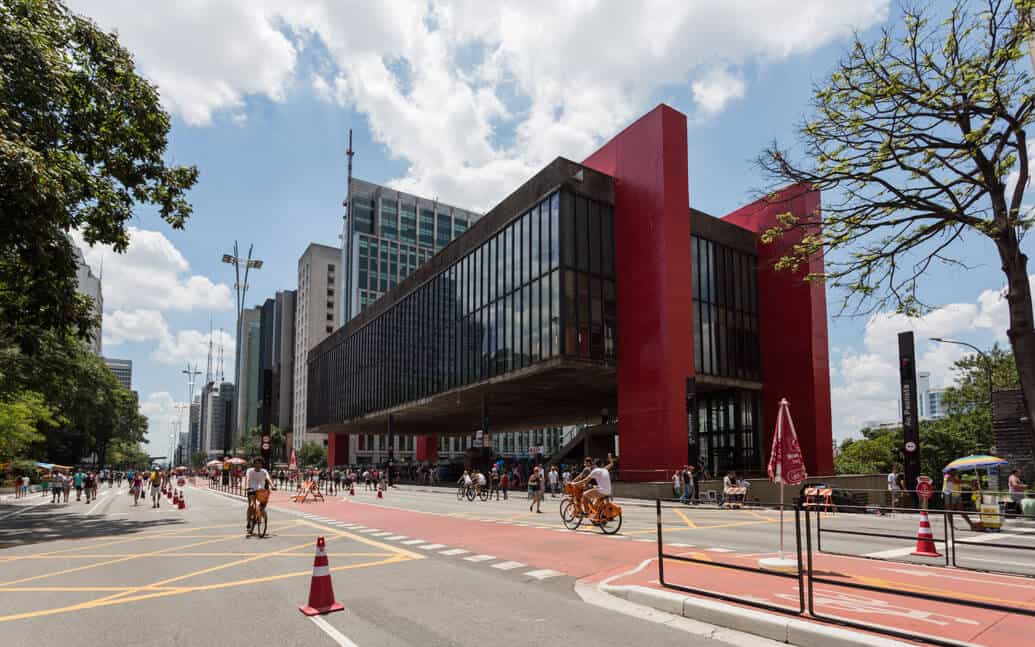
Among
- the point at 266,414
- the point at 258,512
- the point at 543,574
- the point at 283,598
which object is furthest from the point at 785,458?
the point at 266,414

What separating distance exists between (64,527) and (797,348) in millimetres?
37874

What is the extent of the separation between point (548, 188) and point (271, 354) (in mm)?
144534

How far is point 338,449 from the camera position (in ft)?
300

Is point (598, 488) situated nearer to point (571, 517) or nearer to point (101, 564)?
point (571, 517)

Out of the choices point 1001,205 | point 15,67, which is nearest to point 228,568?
point 15,67

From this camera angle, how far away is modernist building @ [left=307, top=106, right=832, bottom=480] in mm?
34281

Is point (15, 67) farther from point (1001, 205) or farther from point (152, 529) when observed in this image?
point (1001, 205)

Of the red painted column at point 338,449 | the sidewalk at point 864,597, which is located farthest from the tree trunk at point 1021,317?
the red painted column at point 338,449

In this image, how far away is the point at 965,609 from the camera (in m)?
7.05

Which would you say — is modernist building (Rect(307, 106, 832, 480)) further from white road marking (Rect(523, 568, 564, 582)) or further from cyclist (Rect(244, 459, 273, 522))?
white road marking (Rect(523, 568, 564, 582))

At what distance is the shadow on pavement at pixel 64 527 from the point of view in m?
17.7

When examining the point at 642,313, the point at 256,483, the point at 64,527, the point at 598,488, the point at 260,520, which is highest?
the point at 642,313

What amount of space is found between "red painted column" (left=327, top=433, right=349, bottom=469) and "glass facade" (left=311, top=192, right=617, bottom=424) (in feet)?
90.5

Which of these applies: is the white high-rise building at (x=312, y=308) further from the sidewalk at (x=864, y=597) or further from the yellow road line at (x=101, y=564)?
the sidewalk at (x=864, y=597)
